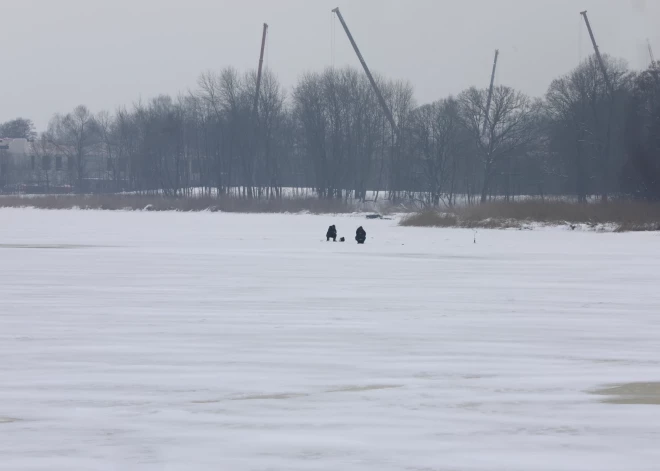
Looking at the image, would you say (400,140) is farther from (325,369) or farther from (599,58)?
(325,369)

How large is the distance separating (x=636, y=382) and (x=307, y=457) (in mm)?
3265

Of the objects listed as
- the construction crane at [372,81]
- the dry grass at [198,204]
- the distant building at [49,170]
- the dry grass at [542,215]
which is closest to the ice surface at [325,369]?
the dry grass at [542,215]

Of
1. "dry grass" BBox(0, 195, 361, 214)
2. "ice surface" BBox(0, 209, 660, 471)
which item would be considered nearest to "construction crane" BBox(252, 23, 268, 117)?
"dry grass" BBox(0, 195, 361, 214)

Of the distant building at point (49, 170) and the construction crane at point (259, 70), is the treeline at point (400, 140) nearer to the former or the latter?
the construction crane at point (259, 70)

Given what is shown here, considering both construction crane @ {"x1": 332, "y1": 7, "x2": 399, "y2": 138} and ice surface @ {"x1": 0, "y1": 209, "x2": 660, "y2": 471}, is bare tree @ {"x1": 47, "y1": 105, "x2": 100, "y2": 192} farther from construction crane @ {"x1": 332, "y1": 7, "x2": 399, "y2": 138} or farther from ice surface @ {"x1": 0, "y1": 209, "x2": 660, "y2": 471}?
ice surface @ {"x1": 0, "y1": 209, "x2": 660, "y2": 471}

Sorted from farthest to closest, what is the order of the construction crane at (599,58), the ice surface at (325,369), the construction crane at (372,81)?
the construction crane at (372,81), the construction crane at (599,58), the ice surface at (325,369)

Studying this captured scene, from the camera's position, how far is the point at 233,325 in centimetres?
1070

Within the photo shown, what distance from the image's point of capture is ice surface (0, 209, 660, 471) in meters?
5.51

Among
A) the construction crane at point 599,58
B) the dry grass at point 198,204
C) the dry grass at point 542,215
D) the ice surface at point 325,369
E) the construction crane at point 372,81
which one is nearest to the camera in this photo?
the ice surface at point 325,369

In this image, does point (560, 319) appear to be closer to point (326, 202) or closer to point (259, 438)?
point (259, 438)

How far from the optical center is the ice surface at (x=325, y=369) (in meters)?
5.51

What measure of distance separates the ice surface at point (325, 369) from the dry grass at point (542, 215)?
18.8m

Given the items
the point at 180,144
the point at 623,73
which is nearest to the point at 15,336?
the point at 623,73

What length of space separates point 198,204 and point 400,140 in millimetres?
21444
